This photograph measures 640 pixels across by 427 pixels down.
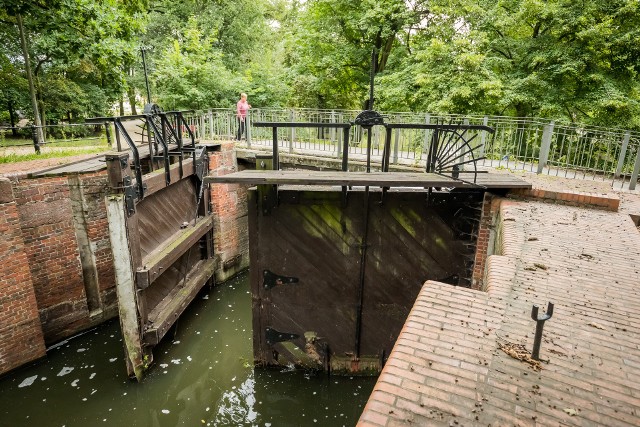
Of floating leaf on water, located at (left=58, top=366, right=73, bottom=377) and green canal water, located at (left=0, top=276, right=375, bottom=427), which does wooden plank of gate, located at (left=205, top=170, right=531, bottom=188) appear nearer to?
green canal water, located at (left=0, top=276, right=375, bottom=427)

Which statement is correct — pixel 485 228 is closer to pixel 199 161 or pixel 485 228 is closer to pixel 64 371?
pixel 199 161

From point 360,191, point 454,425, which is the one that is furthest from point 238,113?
point 454,425

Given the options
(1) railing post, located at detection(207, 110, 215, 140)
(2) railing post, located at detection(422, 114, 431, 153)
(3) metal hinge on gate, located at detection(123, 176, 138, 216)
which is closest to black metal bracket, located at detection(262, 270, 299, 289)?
(3) metal hinge on gate, located at detection(123, 176, 138, 216)

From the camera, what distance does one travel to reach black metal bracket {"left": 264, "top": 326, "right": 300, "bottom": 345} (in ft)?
20.9

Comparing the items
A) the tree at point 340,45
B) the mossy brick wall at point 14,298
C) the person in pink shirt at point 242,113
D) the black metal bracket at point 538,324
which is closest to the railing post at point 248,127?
the person in pink shirt at point 242,113

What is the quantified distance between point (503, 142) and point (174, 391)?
30.4ft

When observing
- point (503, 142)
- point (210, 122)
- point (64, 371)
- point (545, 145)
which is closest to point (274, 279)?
point (64, 371)

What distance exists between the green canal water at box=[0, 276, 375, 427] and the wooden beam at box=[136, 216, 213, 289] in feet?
5.50

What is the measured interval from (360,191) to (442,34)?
32.5ft

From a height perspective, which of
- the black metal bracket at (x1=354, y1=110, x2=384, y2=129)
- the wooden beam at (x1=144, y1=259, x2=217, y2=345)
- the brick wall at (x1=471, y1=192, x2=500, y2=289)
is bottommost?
the wooden beam at (x1=144, y1=259, x2=217, y2=345)

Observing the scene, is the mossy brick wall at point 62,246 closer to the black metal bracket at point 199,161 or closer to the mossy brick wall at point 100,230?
the mossy brick wall at point 100,230

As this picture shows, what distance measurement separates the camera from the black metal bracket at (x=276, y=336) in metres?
6.38

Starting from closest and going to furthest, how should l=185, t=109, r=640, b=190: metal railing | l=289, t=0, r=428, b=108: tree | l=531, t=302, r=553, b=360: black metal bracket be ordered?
l=531, t=302, r=553, b=360: black metal bracket
l=185, t=109, r=640, b=190: metal railing
l=289, t=0, r=428, b=108: tree

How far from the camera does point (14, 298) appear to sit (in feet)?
20.4
